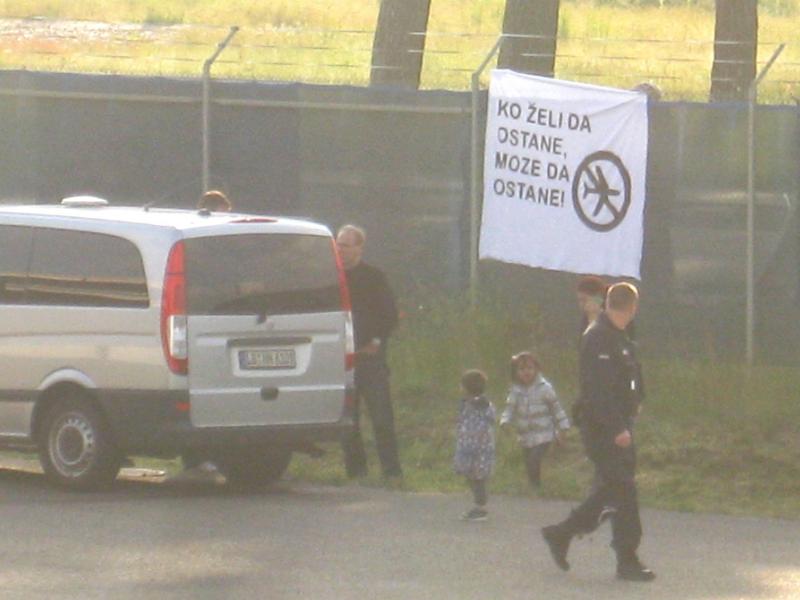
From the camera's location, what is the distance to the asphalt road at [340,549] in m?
10.5

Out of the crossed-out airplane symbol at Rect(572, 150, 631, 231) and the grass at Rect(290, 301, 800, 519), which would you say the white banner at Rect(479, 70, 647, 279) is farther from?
the grass at Rect(290, 301, 800, 519)

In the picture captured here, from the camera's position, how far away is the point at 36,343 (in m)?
13.9

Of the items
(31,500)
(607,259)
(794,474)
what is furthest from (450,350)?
(31,500)

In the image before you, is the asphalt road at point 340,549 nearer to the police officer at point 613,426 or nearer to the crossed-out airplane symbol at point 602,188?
the police officer at point 613,426

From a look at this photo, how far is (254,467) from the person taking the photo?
14523mm

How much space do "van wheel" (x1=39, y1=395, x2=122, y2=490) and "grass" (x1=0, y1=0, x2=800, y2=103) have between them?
2198 cm

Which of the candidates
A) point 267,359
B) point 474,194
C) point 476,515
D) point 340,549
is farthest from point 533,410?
point 474,194

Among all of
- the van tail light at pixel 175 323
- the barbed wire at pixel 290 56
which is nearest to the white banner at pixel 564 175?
the van tail light at pixel 175 323

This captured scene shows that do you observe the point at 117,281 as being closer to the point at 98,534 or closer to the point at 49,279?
the point at 49,279

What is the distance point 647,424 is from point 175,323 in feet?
13.2

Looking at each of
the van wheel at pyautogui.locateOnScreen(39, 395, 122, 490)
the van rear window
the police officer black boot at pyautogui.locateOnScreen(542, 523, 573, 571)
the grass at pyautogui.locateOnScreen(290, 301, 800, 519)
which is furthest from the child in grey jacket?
the police officer black boot at pyautogui.locateOnScreen(542, 523, 573, 571)

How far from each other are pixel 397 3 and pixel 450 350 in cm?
632

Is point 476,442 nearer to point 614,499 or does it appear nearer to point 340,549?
point 340,549

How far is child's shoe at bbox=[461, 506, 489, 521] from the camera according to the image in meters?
13.0
